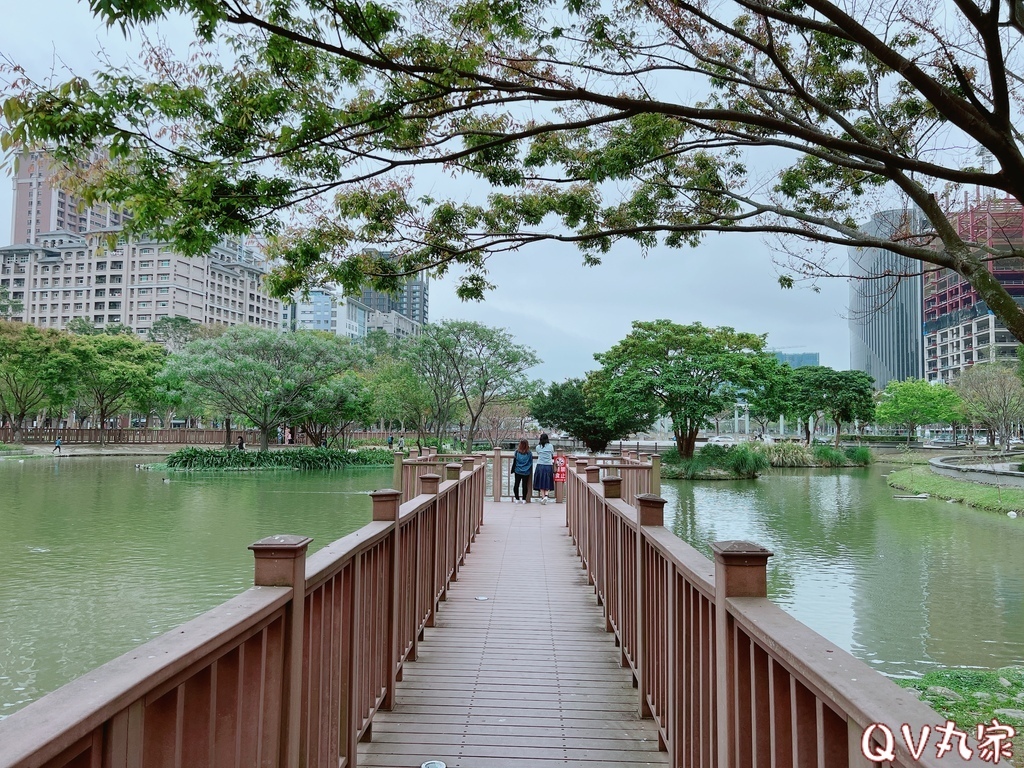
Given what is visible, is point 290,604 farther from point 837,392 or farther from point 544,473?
point 837,392

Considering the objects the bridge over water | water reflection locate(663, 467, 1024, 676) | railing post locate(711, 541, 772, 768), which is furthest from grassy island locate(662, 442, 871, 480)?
railing post locate(711, 541, 772, 768)

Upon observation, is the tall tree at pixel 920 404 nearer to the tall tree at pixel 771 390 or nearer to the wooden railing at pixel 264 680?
the tall tree at pixel 771 390

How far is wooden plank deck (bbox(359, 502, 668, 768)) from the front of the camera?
111 inches

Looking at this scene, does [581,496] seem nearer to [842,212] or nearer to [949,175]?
[949,175]

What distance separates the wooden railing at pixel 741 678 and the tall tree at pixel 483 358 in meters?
25.1

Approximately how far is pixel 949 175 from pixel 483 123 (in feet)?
12.3

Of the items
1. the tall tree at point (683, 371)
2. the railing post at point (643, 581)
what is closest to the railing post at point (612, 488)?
the railing post at point (643, 581)

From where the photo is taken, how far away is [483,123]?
6.09 meters

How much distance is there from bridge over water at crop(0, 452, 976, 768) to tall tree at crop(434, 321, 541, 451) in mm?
22897

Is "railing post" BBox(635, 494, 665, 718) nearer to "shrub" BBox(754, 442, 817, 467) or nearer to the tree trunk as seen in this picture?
the tree trunk

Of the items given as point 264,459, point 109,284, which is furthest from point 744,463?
point 109,284

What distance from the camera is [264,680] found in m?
1.63

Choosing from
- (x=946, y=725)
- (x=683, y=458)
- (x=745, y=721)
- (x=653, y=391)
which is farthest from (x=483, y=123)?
(x=683, y=458)

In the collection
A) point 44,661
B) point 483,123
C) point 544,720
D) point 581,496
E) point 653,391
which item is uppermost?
point 483,123
